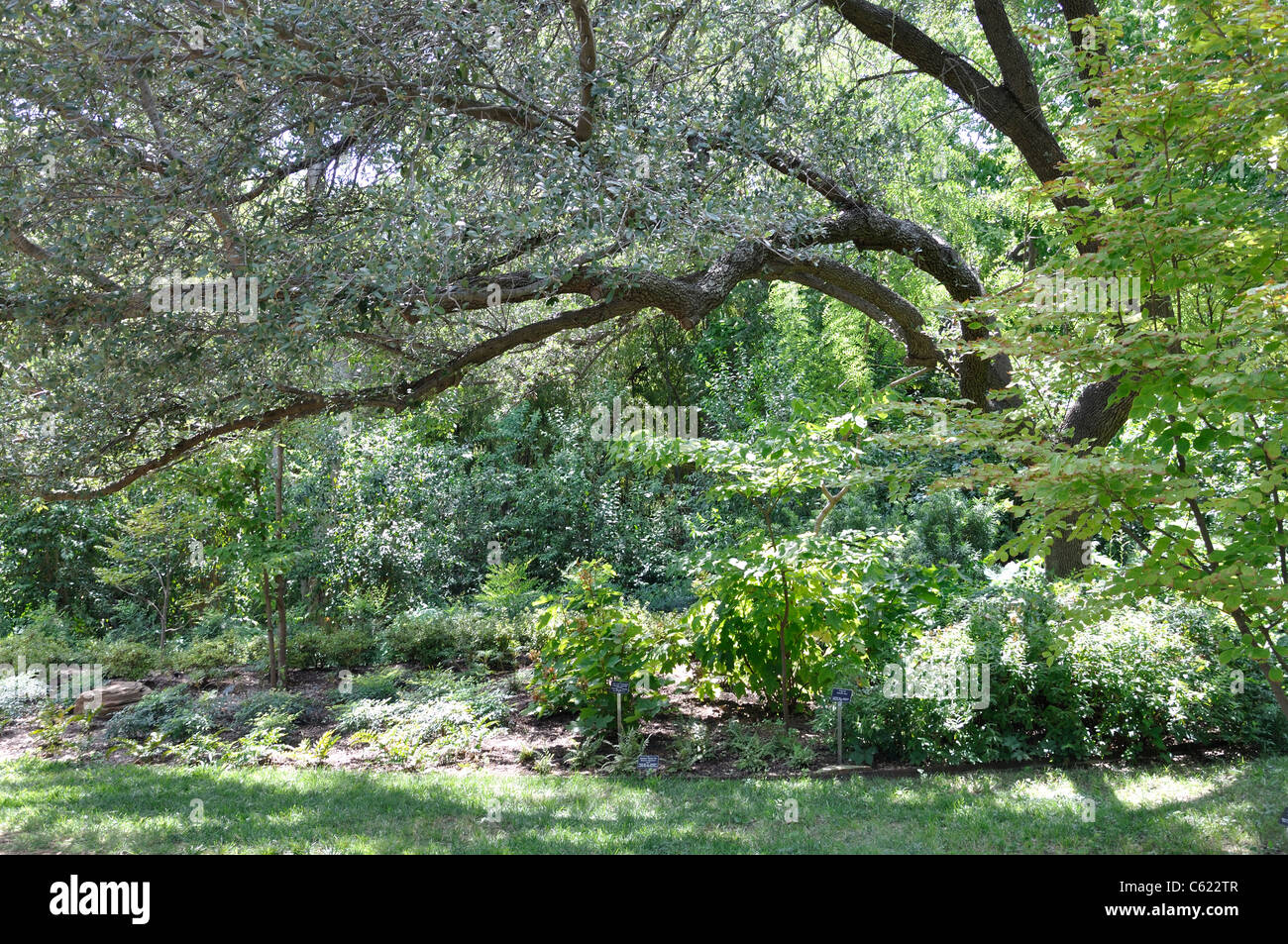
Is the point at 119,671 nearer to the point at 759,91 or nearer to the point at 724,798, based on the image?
the point at 724,798

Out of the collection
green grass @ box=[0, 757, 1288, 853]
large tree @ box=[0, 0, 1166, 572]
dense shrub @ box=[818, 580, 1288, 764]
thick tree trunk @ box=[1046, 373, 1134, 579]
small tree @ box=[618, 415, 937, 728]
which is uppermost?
large tree @ box=[0, 0, 1166, 572]

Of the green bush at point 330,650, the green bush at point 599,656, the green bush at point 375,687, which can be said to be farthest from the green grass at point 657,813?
the green bush at point 330,650

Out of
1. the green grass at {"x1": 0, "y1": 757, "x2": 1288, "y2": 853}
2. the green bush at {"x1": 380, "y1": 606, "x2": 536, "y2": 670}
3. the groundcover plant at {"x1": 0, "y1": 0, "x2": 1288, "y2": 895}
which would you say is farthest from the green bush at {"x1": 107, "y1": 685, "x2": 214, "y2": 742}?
the green bush at {"x1": 380, "y1": 606, "x2": 536, "y2": 670}

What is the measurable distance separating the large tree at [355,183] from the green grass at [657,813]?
2120mm

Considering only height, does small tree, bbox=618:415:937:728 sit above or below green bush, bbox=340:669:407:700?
above

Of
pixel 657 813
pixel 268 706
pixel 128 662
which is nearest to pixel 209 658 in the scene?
pixel 128 662

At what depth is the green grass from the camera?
4.31 m

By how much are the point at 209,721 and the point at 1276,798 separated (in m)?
8.15

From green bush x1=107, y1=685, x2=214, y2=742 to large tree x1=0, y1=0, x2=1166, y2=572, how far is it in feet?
7.75

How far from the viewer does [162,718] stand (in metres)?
7.98

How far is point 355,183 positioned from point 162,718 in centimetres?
561

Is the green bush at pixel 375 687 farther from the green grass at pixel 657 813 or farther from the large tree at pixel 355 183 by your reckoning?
the large tree at pixel 355 183

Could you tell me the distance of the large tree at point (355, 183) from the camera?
14.6 ft

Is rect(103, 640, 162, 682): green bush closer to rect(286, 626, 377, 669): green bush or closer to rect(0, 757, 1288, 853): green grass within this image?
rect(286, 626, 377, 669): green bush
